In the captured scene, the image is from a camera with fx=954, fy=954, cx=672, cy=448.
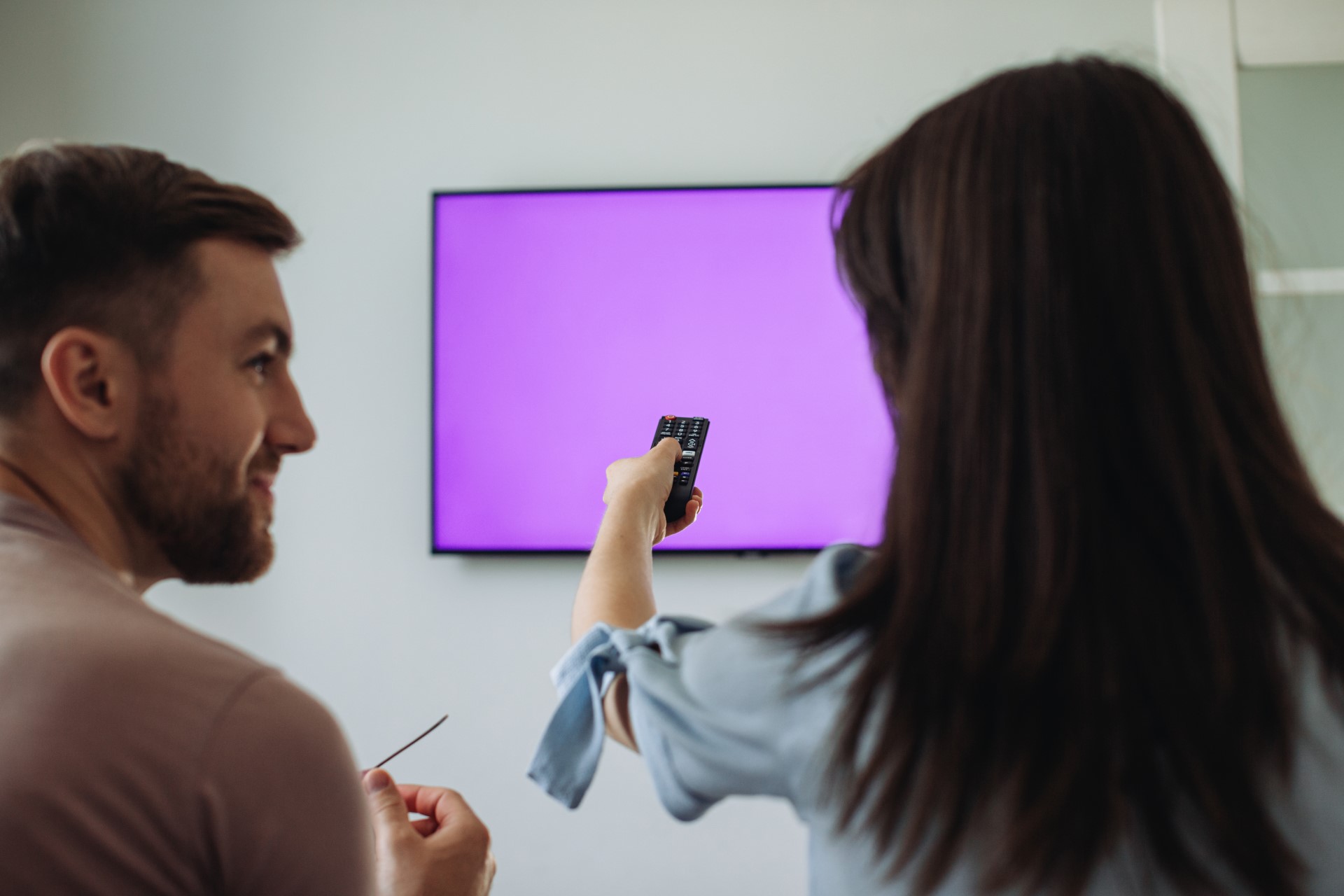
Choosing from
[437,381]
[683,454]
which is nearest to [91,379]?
[683,454]

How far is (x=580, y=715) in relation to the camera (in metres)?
0.69

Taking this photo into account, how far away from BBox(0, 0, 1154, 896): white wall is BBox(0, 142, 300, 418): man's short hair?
1359 millimetres

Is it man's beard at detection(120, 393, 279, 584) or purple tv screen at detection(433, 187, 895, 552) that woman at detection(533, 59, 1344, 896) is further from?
purple tv screen at detection(433, 187, 895, 552)

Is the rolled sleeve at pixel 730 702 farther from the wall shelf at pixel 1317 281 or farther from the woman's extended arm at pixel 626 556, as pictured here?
the wall shelf at pixel 1317 281

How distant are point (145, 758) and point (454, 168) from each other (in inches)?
73.7

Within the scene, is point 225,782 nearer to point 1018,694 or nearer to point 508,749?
point 1018,694

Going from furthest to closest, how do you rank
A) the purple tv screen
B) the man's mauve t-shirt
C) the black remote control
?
the purple tv screen < the black remote control < the man's mauve t-shirt

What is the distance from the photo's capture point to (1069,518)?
1.66ft

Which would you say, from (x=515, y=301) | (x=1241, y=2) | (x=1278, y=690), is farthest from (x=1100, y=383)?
(x=515, y=301)

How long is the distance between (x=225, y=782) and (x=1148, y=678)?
0.59 m

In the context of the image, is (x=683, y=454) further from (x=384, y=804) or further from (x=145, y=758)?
(x=145, y=758)

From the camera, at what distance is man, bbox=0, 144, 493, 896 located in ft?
2.04

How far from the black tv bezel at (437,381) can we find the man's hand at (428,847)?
47.6 inches

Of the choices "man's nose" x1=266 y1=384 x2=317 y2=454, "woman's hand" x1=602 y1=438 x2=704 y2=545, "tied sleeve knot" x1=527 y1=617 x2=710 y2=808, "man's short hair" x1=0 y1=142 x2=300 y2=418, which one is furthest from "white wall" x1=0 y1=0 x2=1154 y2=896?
"tied sleeve knot" x1=527 y1=617 x2=710 y2=808
